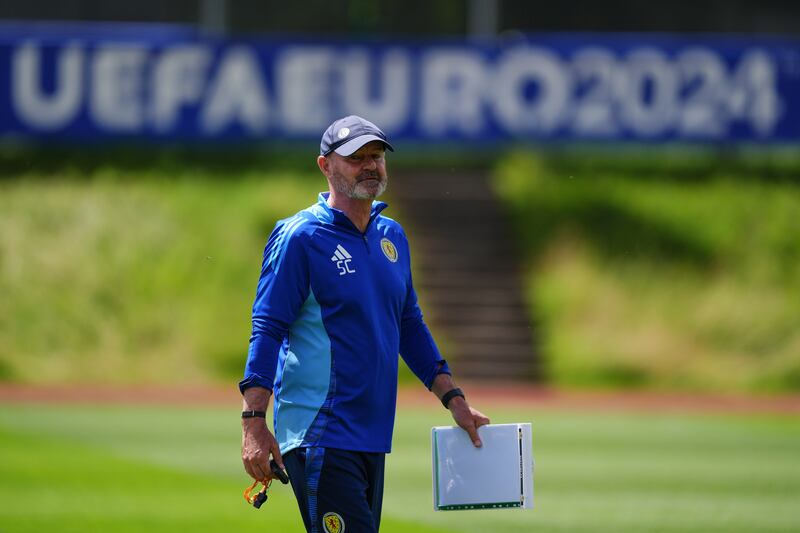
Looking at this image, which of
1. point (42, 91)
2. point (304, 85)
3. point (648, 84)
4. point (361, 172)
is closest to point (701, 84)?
point (648, 84)

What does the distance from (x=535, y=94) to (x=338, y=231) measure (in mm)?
21084

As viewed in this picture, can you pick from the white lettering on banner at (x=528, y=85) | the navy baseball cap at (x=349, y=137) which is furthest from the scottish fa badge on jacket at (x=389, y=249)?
the white lettering on banner at (x=528, y=85)

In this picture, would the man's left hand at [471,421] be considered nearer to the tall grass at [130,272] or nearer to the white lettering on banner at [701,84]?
the tall grass at [130,272]

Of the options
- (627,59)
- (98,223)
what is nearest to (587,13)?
(627,59)

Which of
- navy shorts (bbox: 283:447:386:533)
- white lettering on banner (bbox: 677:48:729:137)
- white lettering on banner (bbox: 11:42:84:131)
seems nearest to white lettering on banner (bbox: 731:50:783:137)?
white lettering on banner (bbox: 677:48:729:137)

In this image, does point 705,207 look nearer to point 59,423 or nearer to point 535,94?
point 535,94

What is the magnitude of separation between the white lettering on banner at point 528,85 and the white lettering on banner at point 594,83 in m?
0.24

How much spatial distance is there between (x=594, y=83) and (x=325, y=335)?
70.2 ft

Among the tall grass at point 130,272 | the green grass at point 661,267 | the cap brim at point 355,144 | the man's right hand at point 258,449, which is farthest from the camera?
the green grass at point 661,267

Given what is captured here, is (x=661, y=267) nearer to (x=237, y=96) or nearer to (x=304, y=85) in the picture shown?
(x=304, y=85)

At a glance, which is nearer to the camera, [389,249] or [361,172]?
[361,172]

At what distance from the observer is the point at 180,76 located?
2578cm

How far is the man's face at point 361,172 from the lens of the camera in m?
5.24

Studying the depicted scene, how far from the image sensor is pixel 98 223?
23.3m
